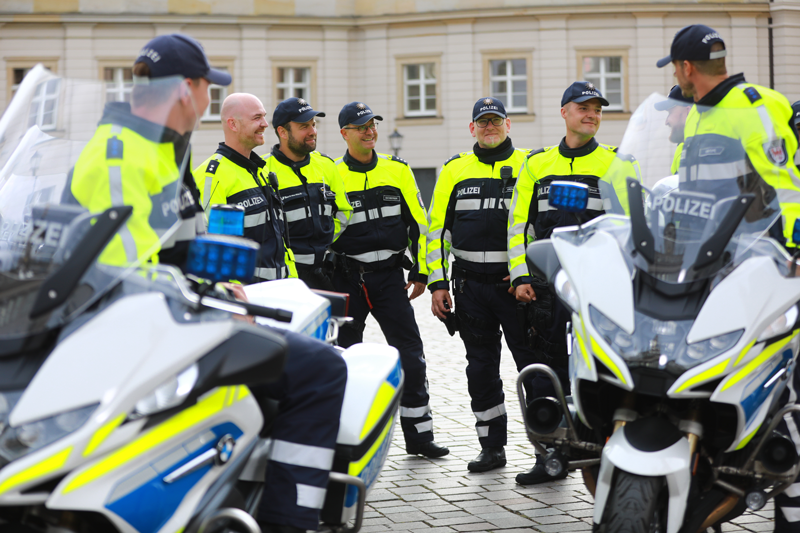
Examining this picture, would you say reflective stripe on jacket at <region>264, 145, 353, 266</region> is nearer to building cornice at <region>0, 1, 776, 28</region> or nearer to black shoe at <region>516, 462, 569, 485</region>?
black shoe at <region>516, 462, 569, 485</region>

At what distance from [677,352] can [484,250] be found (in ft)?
9.80

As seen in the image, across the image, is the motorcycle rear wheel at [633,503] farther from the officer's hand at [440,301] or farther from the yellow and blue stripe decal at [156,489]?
the officer's hand at [440,301]

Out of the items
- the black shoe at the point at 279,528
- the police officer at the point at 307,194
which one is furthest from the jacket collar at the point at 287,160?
the black shoe at the point at 279,528

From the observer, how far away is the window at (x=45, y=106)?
295cm

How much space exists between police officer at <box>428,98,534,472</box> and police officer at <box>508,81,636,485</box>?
0.96 feet

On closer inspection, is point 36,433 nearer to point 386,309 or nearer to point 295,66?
point 386,309

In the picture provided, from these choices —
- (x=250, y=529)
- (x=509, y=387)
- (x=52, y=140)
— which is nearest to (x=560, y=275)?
(x=250, y=529)

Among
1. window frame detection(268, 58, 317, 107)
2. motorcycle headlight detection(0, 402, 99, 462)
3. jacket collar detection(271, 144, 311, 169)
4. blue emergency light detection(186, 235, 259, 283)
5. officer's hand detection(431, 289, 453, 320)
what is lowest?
motorcycle headlight detection(0, 402, 99, 462)

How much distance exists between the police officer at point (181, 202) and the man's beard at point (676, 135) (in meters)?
1.60

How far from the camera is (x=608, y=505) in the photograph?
9.71 ft

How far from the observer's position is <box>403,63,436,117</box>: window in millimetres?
33281

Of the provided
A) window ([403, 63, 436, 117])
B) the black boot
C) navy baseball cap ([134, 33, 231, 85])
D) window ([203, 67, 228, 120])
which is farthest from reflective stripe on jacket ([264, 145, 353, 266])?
window ([203, 67, 228, 120])

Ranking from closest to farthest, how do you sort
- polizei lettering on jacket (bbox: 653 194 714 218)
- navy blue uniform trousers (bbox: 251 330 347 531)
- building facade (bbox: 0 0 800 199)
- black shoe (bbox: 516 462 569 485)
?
navy blue uniform trousers (bbox: 251 330 347 531) < polizei lettering on jacket (bbox: 653 194 714 218) < black shoe (bbox: 516 462 569 485) < building facade (bbox: 0 0 800 199)

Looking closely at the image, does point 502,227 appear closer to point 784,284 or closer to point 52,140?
point 784,284
